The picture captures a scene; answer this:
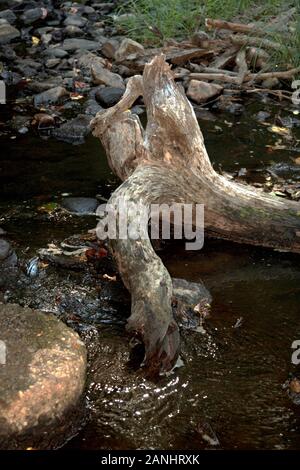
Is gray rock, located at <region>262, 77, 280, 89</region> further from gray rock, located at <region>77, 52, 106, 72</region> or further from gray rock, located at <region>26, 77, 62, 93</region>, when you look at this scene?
gray rock, located at <region>26, 77, 62, 93</region>

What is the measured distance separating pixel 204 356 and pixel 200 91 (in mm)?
4893

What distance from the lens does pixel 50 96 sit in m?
7.60

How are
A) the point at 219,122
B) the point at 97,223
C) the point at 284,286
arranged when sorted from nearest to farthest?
1. the point at 284,286
2. the point at 97,223
3. the point at 219,122

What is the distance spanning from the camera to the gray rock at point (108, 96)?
24.5ft

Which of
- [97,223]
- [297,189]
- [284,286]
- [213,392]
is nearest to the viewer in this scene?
[213,392]

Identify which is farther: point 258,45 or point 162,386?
point 258,45

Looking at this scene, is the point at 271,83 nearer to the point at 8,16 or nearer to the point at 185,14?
the point at 185,14

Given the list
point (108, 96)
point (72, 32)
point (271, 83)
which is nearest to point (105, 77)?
point (108, 96)

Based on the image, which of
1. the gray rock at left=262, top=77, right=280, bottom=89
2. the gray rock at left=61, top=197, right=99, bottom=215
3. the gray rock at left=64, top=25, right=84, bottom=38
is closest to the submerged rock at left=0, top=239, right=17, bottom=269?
the gray rock at left=61, top=197, right=99, bottom=215

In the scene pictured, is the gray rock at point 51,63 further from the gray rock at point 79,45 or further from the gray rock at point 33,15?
the gray rock at point 33,15

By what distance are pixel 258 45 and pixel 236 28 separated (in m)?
0.38

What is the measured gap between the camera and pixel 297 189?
530 cm
